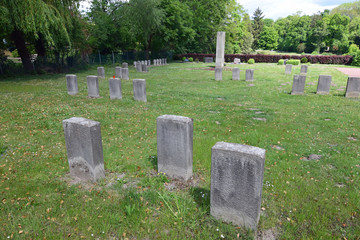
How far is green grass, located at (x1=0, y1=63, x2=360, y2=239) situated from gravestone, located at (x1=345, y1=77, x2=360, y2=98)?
11.8ft

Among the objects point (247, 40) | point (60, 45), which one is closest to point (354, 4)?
point (247, 40)

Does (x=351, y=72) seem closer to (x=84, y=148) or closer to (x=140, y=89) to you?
(x=140, y=89)

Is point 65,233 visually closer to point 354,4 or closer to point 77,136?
point 77,136

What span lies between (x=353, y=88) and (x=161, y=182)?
11.9 metres

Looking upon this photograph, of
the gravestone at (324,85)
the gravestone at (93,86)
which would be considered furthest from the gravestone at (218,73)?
the gravestone at (93,86)

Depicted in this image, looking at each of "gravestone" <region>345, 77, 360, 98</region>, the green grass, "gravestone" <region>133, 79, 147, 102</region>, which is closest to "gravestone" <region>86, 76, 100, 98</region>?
"gravestone" <region>133, 79, 147, 102</region>

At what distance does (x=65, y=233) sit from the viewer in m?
3.12

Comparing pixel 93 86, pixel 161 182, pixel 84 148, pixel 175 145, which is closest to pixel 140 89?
pixel 93 86

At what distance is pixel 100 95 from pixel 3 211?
946 centimetres

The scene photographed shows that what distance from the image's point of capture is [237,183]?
121 inches

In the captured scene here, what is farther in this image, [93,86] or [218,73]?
[218,73]

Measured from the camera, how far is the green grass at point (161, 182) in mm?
3204

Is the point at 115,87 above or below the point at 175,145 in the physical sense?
above

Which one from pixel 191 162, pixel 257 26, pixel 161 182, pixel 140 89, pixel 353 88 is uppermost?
pixel 257 26
